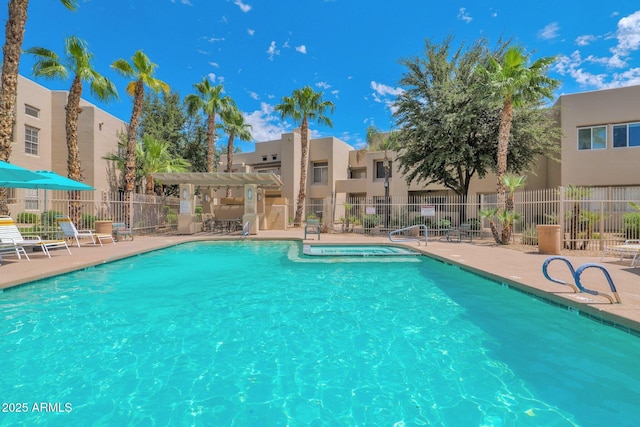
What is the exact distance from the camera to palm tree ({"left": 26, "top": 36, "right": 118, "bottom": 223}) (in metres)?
13.1

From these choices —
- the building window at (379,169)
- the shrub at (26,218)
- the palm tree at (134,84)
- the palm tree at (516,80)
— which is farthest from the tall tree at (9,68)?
the building window at (379,169)

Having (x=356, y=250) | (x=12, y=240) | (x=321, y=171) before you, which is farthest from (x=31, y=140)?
(x=321, y=171)

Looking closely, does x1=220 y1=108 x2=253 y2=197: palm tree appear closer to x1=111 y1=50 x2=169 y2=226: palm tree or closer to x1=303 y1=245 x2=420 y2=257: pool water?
x1=111 y1=50 x2=169 y2=226: palm tree

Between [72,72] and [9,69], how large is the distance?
381 centimetres

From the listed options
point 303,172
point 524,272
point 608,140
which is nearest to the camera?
point 524,272

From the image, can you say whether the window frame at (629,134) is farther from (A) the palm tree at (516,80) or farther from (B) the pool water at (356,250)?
(B) the pool water at (356,250)

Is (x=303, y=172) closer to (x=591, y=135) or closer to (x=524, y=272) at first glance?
(x=524, y=272)

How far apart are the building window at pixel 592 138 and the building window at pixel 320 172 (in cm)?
1791

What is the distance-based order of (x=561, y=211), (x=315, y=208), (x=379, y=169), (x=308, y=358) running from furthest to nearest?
(x=315, y=208), (x=379, y=169), (x=561, y=211), (x=308, y=358)

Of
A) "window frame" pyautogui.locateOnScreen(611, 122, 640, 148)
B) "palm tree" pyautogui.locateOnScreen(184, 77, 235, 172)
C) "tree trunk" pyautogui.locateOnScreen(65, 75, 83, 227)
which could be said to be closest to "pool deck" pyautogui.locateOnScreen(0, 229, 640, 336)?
"tree trunk" pyautogui.locateOnScreen(65, 75, 83, 227)

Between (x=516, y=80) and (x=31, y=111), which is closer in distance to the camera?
(x=516, y=80)

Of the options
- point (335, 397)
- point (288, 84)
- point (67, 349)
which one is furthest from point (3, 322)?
A: point (288, 84)

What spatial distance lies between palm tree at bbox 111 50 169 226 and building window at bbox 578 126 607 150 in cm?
2359

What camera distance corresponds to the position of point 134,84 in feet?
56.7
